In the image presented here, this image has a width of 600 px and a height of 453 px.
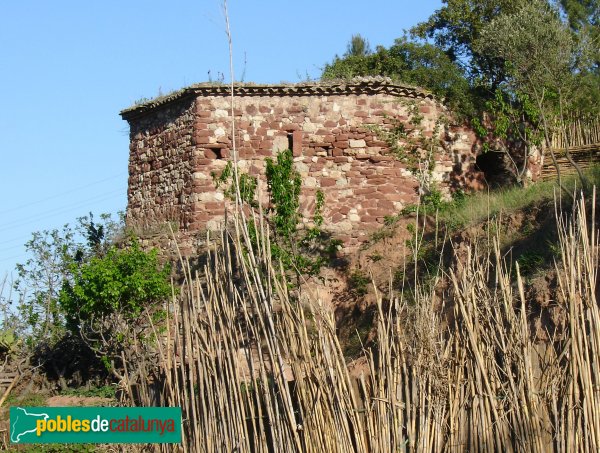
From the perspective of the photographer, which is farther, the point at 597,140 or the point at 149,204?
the point at 597,140

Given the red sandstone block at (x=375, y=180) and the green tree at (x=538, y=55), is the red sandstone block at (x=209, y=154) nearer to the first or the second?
the red sandstone block at (x=375, y=180)

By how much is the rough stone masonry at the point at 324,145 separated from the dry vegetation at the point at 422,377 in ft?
25.5

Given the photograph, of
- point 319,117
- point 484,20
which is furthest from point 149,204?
point 484,20

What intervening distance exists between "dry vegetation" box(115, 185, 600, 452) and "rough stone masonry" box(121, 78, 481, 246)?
7.77 metres

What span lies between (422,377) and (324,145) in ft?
30.0

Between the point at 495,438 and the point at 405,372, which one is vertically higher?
the point at 405,372

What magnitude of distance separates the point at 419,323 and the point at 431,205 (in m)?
8.66

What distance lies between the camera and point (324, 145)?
15.1m

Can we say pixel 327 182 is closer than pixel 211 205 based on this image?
No

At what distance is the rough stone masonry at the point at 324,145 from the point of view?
588 inches

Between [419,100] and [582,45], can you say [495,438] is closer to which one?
[419,100]

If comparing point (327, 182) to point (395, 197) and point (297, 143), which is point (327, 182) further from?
point (395, 197)

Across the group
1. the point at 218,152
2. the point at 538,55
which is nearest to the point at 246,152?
the point at 218,152

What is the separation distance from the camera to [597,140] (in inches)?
679
